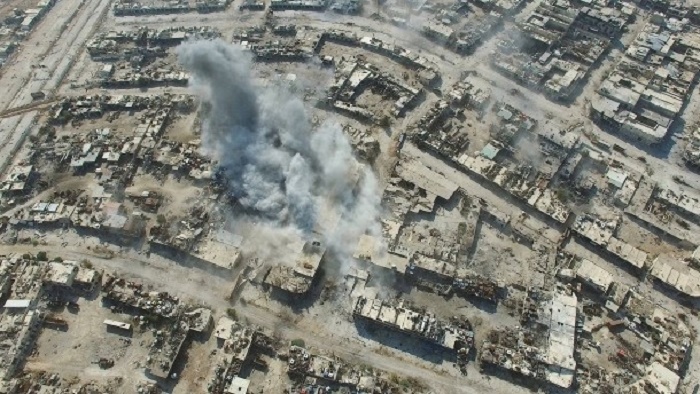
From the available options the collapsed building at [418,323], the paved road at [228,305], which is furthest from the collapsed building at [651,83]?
the paved road at [228,305]

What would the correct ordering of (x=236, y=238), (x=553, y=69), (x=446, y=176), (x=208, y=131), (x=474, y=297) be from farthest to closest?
1. (x=553, y=69)
2. (x=208, y=131)
3. (x=446, y=176)
4. (x=236, y=238)
5. (x=474, y=297)

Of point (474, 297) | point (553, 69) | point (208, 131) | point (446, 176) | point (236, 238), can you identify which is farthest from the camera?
point (553, 69)

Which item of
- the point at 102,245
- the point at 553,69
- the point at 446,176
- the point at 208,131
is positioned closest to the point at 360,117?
the point at 446,176

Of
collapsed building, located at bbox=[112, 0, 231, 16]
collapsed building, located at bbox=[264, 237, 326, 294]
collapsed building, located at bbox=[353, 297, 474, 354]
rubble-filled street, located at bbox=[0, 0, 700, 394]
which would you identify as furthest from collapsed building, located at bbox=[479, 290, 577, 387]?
collapsed building, located at bbox=[112, 0, 231, 16]

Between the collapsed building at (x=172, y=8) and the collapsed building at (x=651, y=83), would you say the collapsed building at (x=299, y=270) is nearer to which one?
the collapsed building at (x=651, y=83)

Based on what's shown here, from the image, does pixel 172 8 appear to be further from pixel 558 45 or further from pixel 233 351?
pixel 233 351

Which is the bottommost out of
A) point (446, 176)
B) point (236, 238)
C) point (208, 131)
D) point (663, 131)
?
point (236, 238)

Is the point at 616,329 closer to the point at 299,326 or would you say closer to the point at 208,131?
the point at 299,326

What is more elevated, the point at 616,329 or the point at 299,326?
the point at 616,329

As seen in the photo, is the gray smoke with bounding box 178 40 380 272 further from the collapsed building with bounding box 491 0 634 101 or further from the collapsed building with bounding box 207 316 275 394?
the collapsed building with bounding box 491 0 634 101
